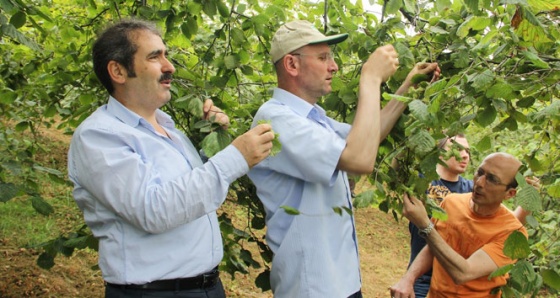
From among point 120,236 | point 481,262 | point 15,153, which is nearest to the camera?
point 120,236

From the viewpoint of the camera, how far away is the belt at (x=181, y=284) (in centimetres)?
197

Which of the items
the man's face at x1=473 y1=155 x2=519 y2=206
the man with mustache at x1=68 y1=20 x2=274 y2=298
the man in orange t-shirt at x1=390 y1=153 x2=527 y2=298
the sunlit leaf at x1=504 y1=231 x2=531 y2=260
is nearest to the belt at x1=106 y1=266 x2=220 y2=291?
the man with mustache at x1=68 y1=20 x2=274 y2=298

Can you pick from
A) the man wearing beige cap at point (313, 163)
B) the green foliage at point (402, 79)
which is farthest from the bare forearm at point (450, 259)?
the man wearing beige cap at point (313, 163)

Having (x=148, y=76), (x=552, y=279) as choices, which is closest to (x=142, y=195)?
(x=148, y=76)

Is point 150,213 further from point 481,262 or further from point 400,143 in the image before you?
point 481,262

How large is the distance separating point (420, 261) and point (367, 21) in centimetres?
150

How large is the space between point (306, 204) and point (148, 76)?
2.66 feet

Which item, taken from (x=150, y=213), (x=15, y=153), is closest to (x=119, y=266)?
(x=150, y=213)

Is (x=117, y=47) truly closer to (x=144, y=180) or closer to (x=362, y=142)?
(x=144, y=180)

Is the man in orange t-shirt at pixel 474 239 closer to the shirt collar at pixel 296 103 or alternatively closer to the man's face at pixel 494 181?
the man's face at pixel 494 181

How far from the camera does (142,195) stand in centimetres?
184

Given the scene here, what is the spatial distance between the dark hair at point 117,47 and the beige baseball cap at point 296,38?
533mm

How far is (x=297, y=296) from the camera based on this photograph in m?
2.20

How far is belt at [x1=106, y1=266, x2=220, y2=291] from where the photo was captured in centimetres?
197
